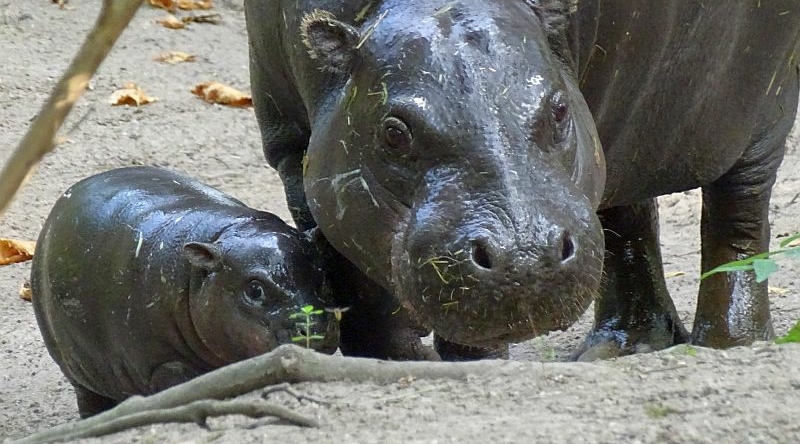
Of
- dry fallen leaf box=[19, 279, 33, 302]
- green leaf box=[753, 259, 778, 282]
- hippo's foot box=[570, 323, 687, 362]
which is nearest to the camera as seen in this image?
green leaf box=[753, 259, 778, 282]

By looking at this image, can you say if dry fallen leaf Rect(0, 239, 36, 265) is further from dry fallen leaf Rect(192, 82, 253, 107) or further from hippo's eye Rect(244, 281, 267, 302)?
hippo's eye Rect(244, 281, 267, 302)

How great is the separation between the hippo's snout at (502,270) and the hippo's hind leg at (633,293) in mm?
2101

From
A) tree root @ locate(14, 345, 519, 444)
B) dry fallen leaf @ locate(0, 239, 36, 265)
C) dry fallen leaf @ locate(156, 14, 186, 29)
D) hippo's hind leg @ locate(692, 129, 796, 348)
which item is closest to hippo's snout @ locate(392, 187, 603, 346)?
tree root @ locate(14, 345, 519, 444)

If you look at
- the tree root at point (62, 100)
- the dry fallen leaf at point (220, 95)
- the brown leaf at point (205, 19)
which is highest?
the tree root at point (62, 100)

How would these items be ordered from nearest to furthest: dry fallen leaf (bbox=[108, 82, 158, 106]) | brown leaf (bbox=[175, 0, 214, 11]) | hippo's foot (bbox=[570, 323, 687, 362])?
hippo's foot (bbox=[570, 323, 687, 362]) → dry fallen leaf (bbox=[108, 82, 158, 106]) → brown leaf (bbox=[175, 0, 214, 11])

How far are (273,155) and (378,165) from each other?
120 cm

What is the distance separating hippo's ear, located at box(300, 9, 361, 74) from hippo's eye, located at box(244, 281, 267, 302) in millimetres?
792

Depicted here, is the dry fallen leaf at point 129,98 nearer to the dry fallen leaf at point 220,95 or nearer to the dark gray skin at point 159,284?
the dry fallen leaf at point 220,95

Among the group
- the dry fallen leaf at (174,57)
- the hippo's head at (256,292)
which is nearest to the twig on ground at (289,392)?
the hippo's head at (256,292)

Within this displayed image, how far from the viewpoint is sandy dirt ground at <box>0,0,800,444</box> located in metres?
2.21

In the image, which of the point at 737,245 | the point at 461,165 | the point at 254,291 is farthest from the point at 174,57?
the point at 461,165

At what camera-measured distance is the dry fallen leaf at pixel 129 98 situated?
820 centimetres

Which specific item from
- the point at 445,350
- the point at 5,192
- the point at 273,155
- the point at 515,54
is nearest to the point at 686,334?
the point at 445,350

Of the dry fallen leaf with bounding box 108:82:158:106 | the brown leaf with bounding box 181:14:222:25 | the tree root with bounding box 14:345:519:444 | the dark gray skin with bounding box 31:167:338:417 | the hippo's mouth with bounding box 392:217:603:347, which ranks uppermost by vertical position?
the hippo's mouth with bounding box 392:217:603:347
